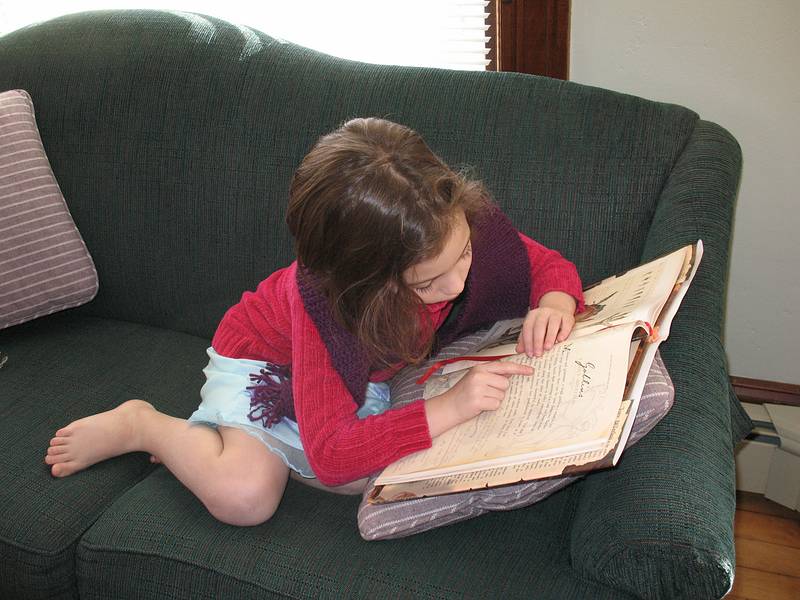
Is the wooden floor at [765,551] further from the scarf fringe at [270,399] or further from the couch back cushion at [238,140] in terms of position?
the scarf fringe at [270,399]

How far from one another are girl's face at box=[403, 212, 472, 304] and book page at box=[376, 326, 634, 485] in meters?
0.14

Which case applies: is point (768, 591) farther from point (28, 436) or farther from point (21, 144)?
point (21, 144)

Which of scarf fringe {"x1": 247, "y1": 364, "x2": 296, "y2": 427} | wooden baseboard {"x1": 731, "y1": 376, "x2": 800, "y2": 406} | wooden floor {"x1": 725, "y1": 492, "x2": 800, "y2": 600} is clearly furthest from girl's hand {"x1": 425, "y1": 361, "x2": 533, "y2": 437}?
wooden baseboard {"x1": 731, "y1": 376, "x2": 800, "y2": 406}

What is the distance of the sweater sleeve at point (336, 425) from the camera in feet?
3.48

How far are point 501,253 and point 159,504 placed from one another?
64cm

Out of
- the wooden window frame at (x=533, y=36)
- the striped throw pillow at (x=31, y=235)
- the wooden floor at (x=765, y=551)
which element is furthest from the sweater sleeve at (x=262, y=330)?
the wooden floor at (x=765, y=551)

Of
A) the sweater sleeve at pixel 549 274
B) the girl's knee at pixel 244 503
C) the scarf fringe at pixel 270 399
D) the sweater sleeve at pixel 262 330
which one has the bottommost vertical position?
the girl's knee at pixel 244 503

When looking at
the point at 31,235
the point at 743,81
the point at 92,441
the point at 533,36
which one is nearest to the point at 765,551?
the point at 743,81

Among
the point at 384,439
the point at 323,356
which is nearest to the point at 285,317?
the point at 323,356

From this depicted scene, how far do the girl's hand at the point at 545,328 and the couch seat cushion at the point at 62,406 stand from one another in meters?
0.66

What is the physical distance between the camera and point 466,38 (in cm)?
182

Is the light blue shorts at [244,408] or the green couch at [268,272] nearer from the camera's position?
the green couch at [268,272]

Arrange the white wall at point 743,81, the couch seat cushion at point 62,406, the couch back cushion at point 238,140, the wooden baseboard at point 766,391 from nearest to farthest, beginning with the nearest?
1. the couch seat cushion at point 62,406
2. the couch back cushion at point 238,140
3. the white wall at point 743,81
4. the wooden baseboard at point 766,391

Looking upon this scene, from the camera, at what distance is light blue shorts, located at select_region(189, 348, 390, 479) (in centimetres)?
123
